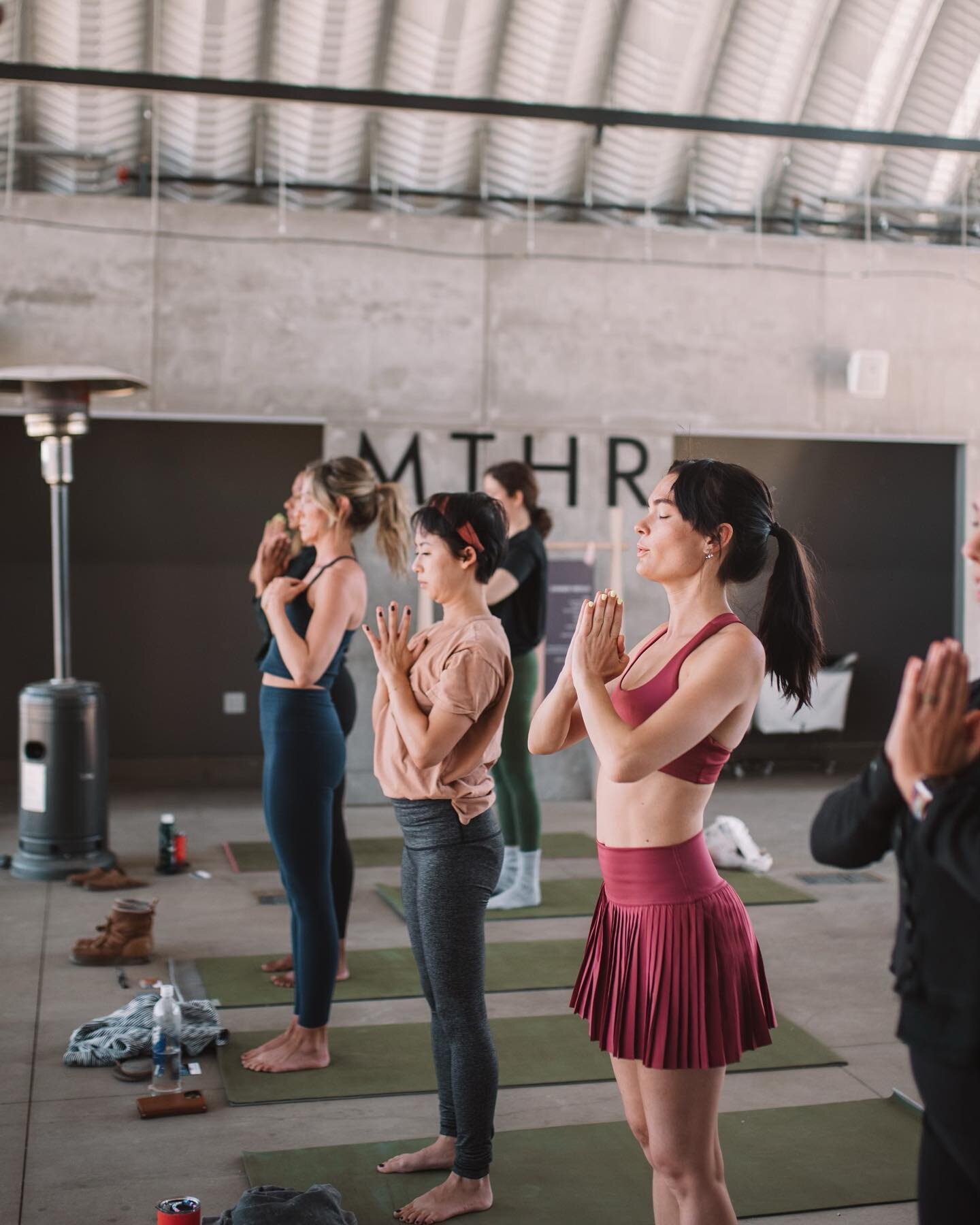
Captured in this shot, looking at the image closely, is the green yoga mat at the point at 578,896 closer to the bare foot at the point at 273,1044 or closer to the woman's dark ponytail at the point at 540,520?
the woman's dark ponytail at the point at 540,520

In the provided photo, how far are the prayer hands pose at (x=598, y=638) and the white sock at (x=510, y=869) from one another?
360 centimetres

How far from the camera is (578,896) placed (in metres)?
5.97

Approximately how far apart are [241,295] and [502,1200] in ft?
20.6

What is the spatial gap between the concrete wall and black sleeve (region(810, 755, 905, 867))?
650cm

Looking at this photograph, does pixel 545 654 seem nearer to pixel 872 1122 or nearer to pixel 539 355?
pixel 539 355

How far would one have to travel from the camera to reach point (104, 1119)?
343 centimetres

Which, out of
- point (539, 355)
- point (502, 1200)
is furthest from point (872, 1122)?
point (539, 355)

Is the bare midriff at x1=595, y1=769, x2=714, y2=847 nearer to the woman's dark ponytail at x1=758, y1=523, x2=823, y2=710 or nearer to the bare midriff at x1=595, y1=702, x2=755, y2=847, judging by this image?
the bare midriff at x1=595, y1=702, x2=755, y2=847

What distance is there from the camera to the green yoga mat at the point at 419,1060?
3.65 metres

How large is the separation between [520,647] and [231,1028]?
199 centimetres

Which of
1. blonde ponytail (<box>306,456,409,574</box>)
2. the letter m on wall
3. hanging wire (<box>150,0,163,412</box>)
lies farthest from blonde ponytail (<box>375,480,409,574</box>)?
hanging wire (<box>150,0,163,412</box>)

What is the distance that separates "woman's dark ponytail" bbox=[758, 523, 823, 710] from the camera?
2275 mm

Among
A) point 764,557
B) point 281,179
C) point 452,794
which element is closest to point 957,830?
point 764,557

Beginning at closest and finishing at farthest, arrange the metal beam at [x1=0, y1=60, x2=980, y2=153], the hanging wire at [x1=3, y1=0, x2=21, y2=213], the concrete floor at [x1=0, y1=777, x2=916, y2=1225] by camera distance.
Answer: the concrete floor at [x1=0, y1=777, x2=916, y2=1225], the metal beam at [x1=0, y1=60, x2=980, y2=153], the hanging wire at [x1=3, y1=0, x2=21, y2=213]
